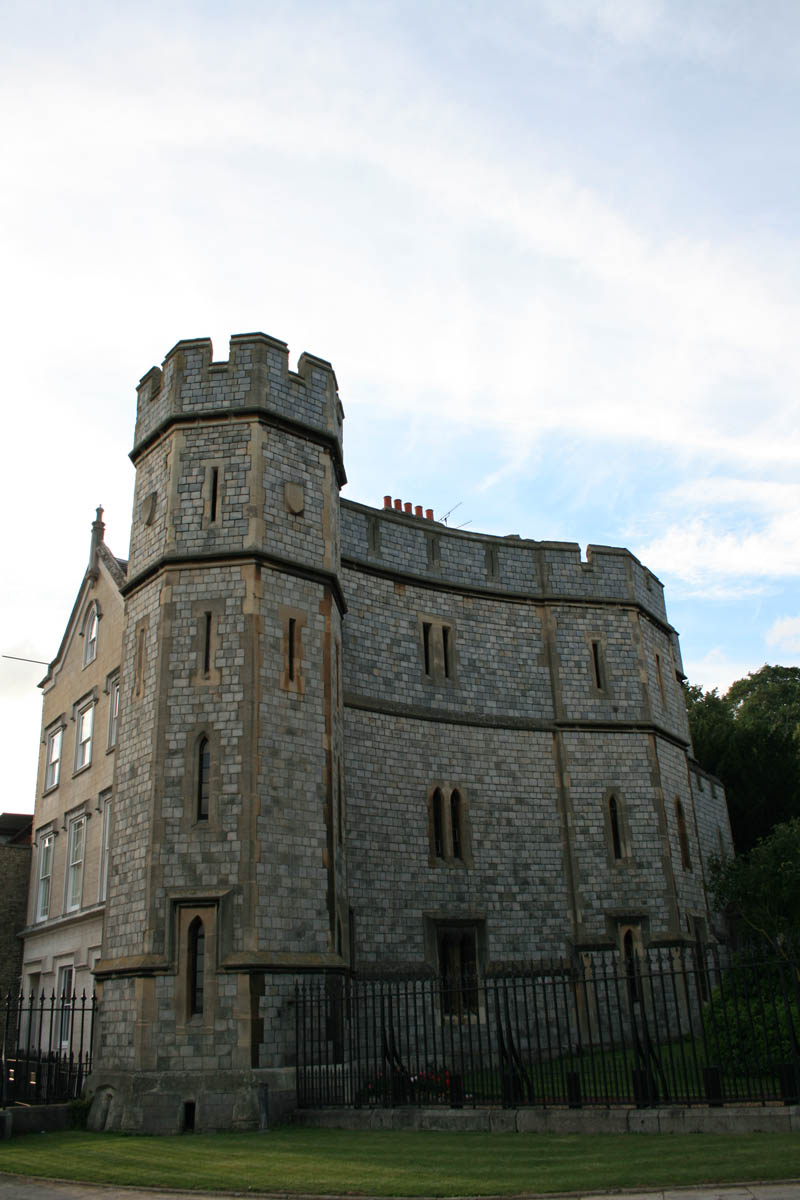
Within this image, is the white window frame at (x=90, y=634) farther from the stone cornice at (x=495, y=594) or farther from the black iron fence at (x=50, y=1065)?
the black iron fence at (x=50, y=1065)

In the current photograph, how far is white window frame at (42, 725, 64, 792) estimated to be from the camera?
24.5 metres

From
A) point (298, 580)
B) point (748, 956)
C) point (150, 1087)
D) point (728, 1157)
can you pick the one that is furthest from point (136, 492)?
point (748, 956)

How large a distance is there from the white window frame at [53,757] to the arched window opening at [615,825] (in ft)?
42.5

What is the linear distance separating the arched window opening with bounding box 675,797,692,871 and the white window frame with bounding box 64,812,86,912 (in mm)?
12761

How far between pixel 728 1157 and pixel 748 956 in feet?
49.4

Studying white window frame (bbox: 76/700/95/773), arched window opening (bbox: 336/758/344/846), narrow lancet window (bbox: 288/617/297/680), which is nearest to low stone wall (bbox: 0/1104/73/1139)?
arched window opening (bbox: 336/758/344/846)

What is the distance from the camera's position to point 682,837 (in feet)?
71.4

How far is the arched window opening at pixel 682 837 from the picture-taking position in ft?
70.2

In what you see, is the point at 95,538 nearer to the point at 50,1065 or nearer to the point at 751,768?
the point at 50,1065

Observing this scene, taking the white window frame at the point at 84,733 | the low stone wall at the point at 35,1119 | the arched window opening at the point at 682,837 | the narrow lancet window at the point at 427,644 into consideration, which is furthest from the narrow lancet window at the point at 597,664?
the low stone wall at the point at 35,1119

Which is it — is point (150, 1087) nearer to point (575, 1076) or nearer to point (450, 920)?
point (575, 1076)

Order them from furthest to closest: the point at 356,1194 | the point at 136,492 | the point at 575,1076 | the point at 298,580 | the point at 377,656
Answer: the point at 377,656, the point at 136,492, the point at 298,580, the point at 575,1076, the point at 356,1194

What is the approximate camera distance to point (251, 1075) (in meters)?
12.6

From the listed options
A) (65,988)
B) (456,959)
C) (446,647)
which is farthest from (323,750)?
(65,988)
